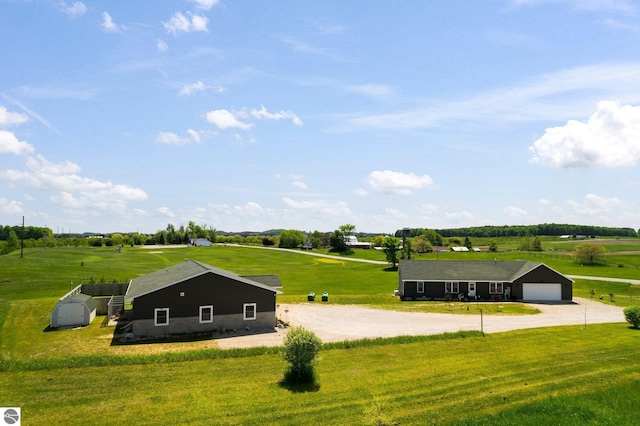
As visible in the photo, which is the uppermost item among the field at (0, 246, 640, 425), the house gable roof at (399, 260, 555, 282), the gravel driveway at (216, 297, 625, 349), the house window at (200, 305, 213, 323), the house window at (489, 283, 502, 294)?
the house gable roof at (399, 260, 555, 282)

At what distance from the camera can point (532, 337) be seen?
32812mm

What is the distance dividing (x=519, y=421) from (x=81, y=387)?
66.9 ft

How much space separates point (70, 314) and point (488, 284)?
49992 mm

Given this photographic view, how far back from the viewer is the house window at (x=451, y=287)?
57.8 metres

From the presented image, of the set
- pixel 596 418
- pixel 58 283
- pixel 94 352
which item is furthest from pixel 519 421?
pixel 58 283

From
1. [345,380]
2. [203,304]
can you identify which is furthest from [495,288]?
[345,380]

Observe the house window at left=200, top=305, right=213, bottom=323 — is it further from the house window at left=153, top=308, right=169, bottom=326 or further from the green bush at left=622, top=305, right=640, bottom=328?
the green bush at left=622, top=305, right=640, bottom=328

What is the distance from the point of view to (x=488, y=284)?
189ft

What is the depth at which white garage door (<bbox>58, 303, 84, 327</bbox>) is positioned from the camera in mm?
36719

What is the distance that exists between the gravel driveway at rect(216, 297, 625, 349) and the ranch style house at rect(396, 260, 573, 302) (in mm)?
5430

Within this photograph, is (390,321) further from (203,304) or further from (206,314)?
(203,304)

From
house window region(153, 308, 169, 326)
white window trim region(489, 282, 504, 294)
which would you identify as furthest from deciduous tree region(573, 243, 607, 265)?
house window region(153, 308, 169, 326)

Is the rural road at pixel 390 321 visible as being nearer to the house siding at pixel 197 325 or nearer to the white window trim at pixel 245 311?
the house siding at pixel 197 325

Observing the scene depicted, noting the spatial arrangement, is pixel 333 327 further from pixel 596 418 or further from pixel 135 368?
pixel 596 418
